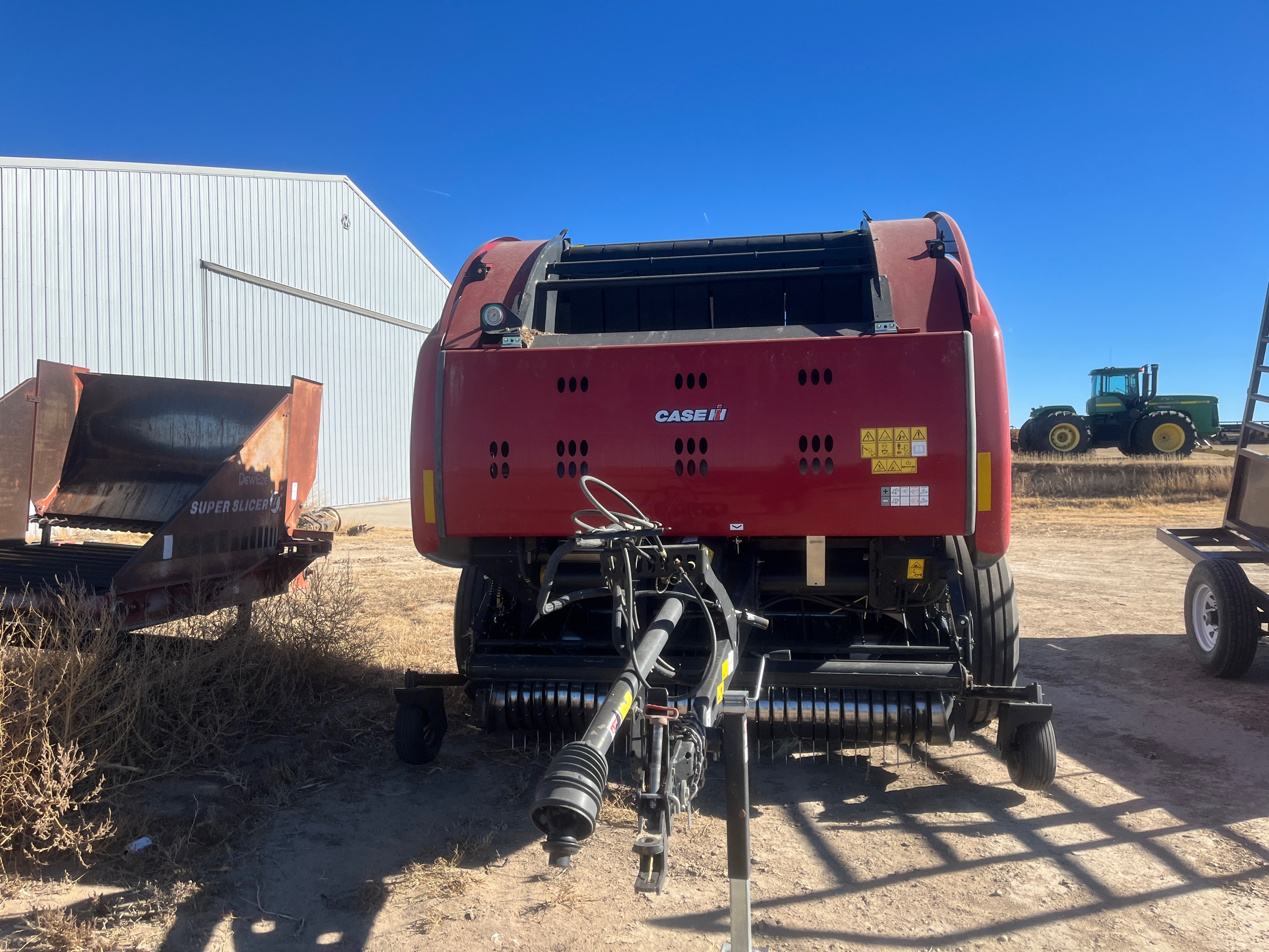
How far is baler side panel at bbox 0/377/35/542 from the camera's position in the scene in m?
5.59

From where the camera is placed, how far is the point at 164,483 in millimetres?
6168

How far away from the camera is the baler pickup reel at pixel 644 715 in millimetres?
1707

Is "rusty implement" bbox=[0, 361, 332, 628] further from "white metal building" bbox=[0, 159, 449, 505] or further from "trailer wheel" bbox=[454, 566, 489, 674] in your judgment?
"white metal building" bbox=[0, 159, 449, 505]

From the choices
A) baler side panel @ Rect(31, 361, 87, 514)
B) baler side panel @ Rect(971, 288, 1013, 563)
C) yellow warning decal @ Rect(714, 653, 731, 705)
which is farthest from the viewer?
baler side panel @ Rect(31, 361, 87, 514)

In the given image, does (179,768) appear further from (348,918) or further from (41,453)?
(41,453)

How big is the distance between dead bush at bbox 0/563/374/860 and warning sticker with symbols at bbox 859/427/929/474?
314 centimetres

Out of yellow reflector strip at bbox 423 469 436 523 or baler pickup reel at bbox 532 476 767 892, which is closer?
baler pickup reel at bbox 532 476 767 892

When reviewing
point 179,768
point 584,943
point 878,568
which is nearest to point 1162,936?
point 878,568

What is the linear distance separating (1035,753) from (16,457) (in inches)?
253

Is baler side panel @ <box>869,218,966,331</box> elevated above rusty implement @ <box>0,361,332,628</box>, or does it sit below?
above

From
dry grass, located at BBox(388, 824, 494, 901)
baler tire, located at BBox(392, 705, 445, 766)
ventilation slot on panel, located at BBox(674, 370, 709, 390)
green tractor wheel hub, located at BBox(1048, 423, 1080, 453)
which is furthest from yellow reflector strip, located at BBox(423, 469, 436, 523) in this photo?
green tractor wheel hub, located at BBox(1048, 423, 1080, 453)

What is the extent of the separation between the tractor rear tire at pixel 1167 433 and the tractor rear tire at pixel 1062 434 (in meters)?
1.26

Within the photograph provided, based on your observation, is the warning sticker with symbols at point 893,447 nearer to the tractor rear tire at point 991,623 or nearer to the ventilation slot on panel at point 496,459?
the tractor rear tire at point 991,623

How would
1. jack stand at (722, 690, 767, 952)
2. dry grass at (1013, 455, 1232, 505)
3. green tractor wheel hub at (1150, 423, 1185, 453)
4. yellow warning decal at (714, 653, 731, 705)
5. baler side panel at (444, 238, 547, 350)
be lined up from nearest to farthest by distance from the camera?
jack stand at (722, 690, 767, 952) < yellow warning decal at (714, 653, 731, 705) < baler side panel at (444, 238, 547, 350) < dry grass at (1013, 455, 1232, 505) < green tractor wheel hub at (1150, 423, 1185, 453)
